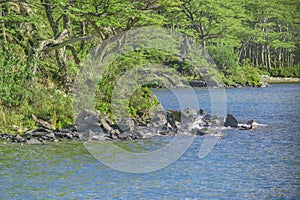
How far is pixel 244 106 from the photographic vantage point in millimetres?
42781

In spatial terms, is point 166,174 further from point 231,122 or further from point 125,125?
point 231,122

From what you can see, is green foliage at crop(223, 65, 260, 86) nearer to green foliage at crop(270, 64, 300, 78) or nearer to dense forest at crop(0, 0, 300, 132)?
green foliage at crop(270, 64, 300, 78)

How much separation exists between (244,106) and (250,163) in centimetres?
2371

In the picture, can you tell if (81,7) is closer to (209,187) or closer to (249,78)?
(209,187)

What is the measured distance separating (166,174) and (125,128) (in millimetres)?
8972

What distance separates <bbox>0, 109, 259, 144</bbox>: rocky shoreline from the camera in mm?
24375

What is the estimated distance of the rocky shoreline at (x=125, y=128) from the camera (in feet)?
80.0

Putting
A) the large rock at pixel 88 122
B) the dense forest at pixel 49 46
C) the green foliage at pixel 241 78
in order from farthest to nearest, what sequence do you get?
the green foliage at pixel 241 78, the dense forest at pixel 49 46, the large rock at pixel 88 122

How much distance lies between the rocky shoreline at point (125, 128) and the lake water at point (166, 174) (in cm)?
123

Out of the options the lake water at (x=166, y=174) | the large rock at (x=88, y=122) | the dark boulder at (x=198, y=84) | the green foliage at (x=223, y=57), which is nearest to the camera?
the lake water at (x=166, y=174)

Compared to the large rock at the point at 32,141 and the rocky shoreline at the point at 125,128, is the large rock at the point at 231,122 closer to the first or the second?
the rocky shoreline at the point at 125,128

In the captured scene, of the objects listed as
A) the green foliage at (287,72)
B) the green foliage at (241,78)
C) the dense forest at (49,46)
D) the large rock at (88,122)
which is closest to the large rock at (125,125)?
the large rock at (88,122)

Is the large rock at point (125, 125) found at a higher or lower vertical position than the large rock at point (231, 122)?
higher

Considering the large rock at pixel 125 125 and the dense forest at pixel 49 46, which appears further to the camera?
the large rock at pixel 125 125
